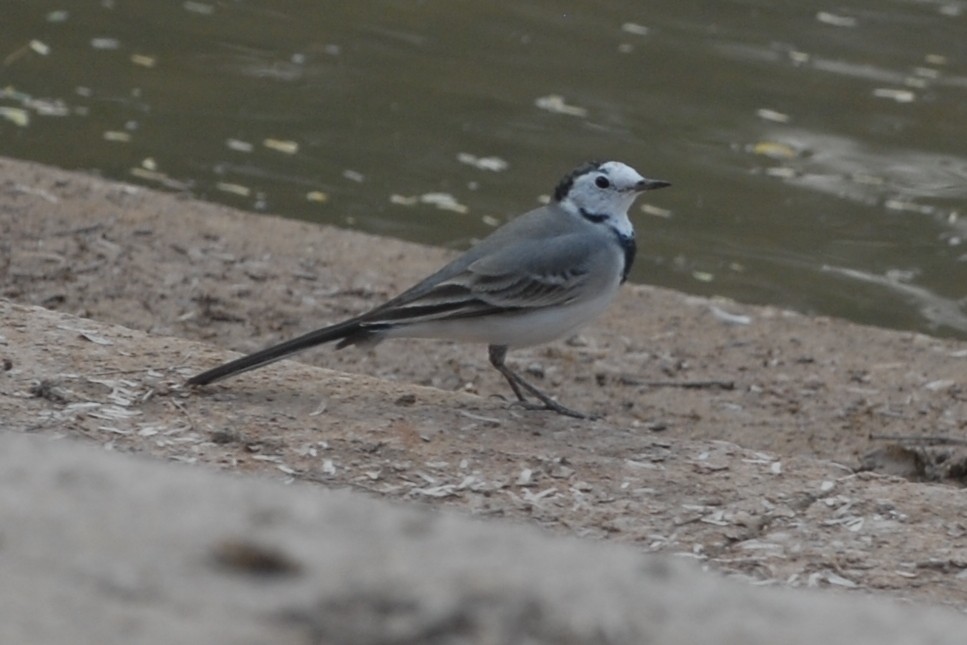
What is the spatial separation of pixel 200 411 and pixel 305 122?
617cm

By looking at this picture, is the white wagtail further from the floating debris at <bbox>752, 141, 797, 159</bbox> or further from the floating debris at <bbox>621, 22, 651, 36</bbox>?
the floating debris at <bbox>621, 22, 651, 36</bbox>

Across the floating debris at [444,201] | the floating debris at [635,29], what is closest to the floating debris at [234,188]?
the floating debris at [444,201]

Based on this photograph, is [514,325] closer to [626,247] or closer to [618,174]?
[626,247]

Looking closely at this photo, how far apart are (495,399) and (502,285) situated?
41 cm

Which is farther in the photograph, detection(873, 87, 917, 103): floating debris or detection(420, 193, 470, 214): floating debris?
detection(873, 87, 917, 103): floating debris

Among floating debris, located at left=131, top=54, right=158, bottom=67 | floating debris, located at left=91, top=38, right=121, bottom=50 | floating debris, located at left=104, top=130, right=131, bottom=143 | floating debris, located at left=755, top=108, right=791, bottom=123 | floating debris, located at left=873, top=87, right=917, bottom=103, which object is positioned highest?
floating debris, located at left=873, top=87, right=917, bottom=103

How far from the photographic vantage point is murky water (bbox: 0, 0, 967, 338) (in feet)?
34.3

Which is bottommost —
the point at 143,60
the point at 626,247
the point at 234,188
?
the point at 234,188

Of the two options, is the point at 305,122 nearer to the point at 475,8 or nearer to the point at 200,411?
the point at 475,8

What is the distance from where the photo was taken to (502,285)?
612 cm

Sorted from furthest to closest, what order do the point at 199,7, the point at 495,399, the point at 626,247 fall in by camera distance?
the point at 199,7, the point at 626,247, the point at 495,399

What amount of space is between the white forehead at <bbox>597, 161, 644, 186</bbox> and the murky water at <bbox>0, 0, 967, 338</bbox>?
336 cm

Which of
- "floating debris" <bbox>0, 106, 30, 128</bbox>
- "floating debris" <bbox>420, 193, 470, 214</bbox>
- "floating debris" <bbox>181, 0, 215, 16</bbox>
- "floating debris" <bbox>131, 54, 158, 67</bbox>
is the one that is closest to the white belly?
"floating debris" <bbox>420, 193, 470, 214</bbox>

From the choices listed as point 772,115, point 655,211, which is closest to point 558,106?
point 772,115
